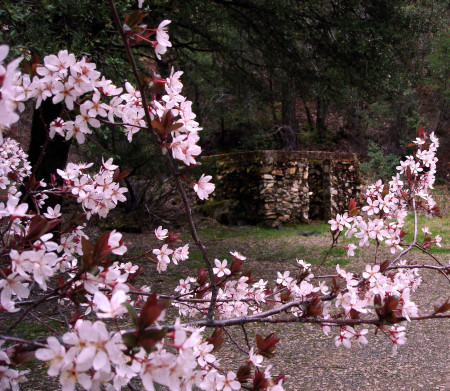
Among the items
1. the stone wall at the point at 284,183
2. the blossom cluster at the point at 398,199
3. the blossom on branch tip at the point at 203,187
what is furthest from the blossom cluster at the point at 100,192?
the stone wall at the point at 284,183

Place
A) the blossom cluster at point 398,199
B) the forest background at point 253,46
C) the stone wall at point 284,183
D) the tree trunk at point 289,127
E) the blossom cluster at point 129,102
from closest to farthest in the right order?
the blossom cluster at point 129,102
the blossom cluster at point 398,199
the forest background at point 253,46
the stone wall at point 284,183
the tree trunk at point 289,127

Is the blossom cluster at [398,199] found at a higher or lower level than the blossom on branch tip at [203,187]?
lower

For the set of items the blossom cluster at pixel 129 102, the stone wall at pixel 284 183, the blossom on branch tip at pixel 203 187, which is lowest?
the stone wall at pixel 284 183

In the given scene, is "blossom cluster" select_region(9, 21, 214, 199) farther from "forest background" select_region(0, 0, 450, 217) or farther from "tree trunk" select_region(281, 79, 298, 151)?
"tree trunk" select_region(281, 79, 298, 151)

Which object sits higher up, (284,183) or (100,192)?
(100,192)

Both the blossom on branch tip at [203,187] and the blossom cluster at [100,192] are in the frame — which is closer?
the blossom on branch tip at [203,187]

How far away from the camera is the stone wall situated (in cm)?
754

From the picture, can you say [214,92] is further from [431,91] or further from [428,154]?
[431,91]

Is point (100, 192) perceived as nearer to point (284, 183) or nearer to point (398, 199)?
point (398, 199)

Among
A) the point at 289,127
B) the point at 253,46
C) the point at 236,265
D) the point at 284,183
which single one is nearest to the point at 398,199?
the point at 236,265

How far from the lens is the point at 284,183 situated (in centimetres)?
758

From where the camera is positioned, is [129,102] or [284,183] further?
[284,183]

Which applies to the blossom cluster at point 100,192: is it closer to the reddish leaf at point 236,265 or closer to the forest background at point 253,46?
the reddish leaf at point 236,265

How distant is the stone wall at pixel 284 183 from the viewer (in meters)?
7.54
